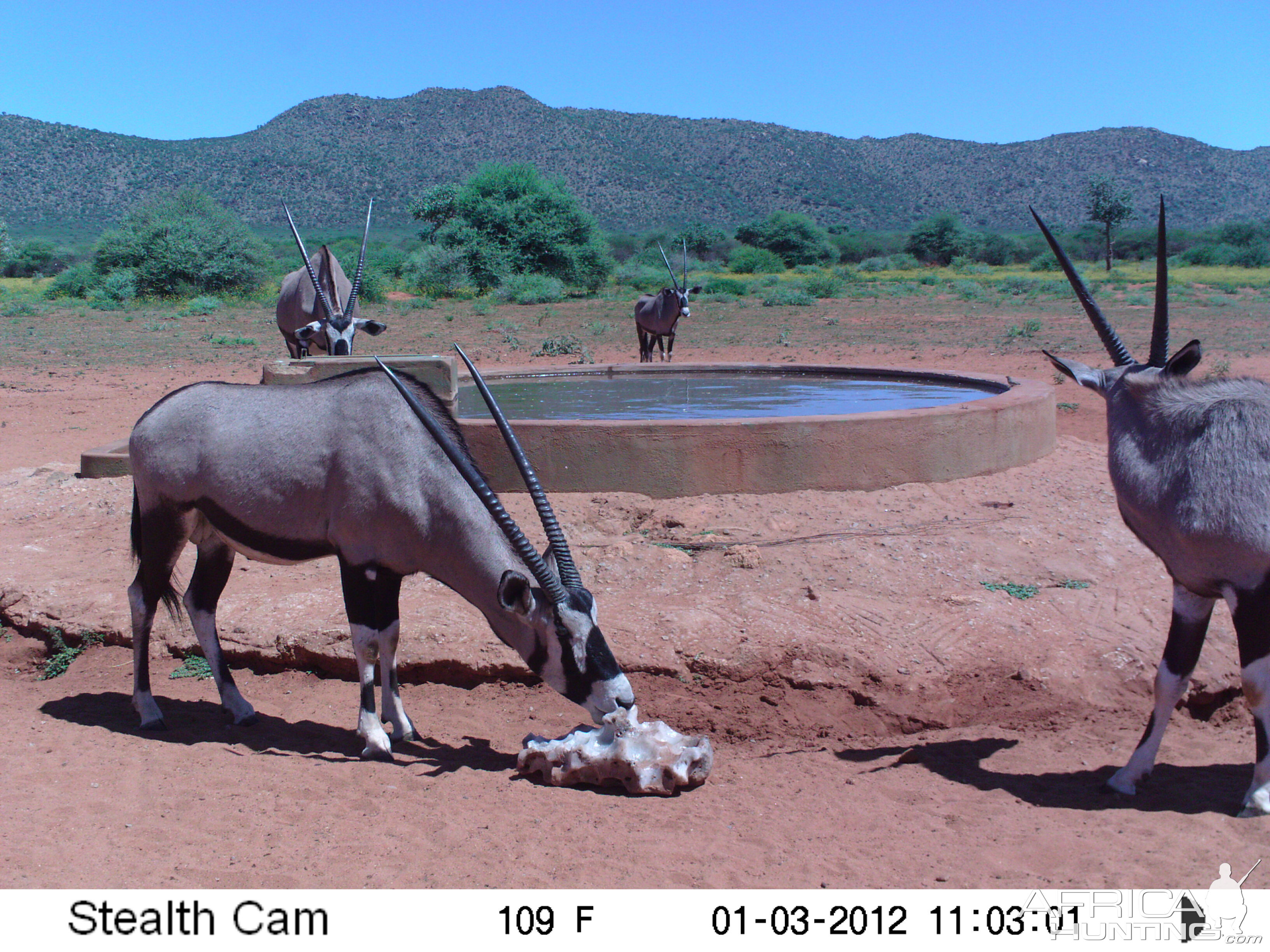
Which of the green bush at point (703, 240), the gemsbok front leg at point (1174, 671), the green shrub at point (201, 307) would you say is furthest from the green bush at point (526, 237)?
the gemsbok front leg at point (1174, 671)

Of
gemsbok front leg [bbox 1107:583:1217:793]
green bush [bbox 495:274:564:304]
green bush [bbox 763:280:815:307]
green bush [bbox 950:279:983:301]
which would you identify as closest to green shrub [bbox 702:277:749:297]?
green bush [bbox 763:280:815:307]

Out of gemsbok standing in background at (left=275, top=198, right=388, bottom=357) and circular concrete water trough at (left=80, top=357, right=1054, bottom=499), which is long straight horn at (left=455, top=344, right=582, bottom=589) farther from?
gemsbok standing in background at (left=275, top=198, right=388, bottom=357)

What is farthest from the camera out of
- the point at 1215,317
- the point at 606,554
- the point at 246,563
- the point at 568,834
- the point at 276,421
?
the point at 1215,317

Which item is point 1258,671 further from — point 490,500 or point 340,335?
point 340,335

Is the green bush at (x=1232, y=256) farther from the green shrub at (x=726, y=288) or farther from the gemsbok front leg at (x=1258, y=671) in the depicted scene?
the gemsbok front leg at (x=1258, y=671)

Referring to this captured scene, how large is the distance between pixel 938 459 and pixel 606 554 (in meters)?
2.47

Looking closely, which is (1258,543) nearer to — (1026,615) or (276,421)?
(1026,615)

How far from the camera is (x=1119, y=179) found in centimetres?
7844

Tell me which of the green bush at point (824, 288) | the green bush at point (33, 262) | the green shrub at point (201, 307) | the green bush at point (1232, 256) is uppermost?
the green bush at point (1232, 256)

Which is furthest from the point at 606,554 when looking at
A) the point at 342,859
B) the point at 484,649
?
the point at 342,859

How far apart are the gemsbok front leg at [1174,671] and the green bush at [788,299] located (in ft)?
84.5

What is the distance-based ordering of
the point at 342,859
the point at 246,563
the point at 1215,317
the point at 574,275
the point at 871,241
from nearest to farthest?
the point at 342,859 → the point at 246,563 → the point at 1215,317 → the point at 574,275 → the point at 871,241

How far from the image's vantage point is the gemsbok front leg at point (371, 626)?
4164mm

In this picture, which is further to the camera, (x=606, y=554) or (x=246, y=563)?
(x=246, y=563)
